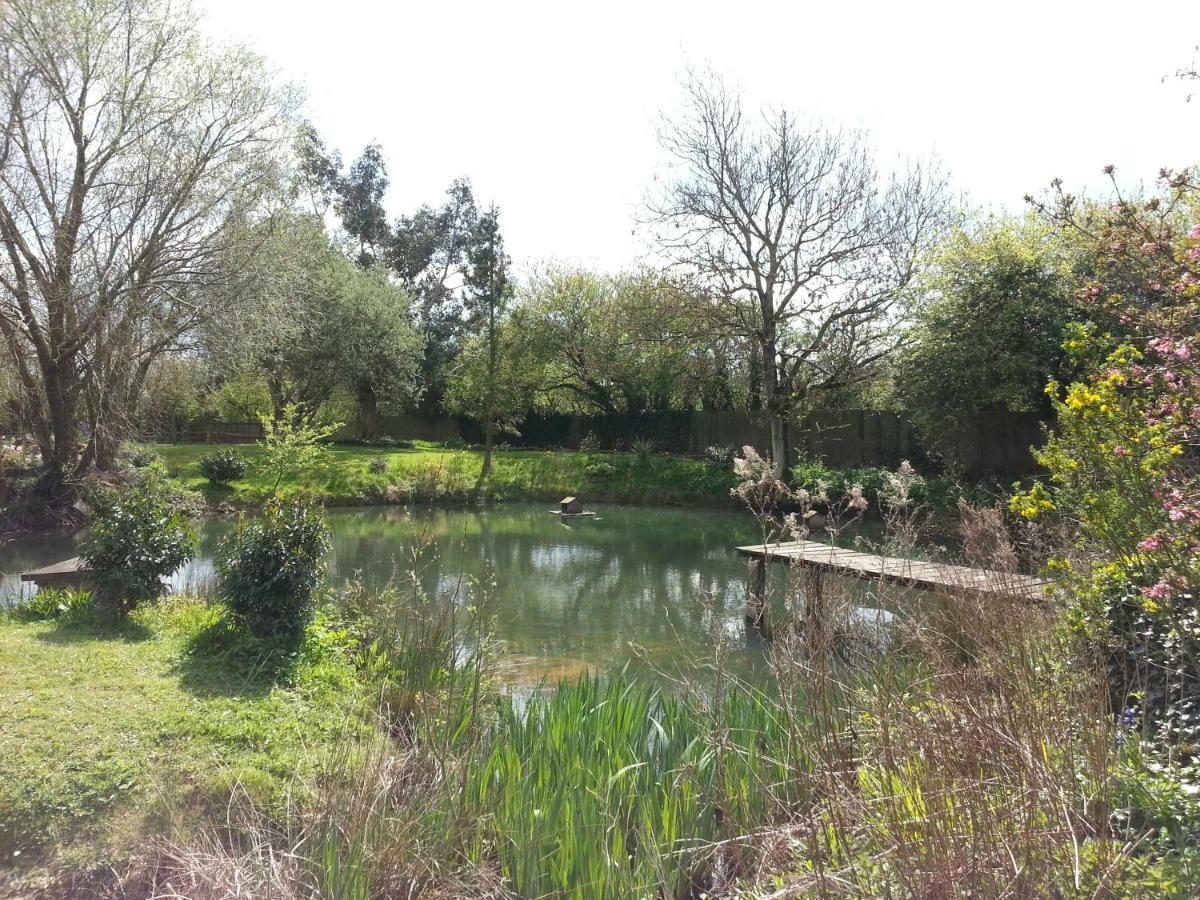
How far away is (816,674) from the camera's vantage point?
2297 millimetres

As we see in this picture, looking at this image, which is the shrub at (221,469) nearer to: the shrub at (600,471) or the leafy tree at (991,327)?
the shrub at (600,471)

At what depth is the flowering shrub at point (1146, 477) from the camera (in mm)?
3123

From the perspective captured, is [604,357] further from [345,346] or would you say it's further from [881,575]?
[881,575]

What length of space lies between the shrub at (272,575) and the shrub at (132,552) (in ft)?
2.92

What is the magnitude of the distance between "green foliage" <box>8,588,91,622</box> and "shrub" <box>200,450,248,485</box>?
13.4m

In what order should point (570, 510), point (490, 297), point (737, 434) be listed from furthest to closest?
1. point (490, 297)
2. point (737, 434)
3. point (570, 510)

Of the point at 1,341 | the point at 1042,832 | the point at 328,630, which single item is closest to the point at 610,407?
the point at 1,341

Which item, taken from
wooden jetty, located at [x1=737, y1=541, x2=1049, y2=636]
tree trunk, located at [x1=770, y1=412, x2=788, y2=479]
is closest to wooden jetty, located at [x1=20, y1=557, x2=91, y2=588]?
wooden jetty, located at [x1=737, y1=541, x2=1049, y2=636]

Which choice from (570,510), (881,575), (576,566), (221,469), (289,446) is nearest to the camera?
(881,575)

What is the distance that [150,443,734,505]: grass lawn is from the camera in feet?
68.4

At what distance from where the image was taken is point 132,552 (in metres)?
7.09

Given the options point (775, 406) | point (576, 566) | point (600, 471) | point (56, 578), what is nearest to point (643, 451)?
point (600, 471)

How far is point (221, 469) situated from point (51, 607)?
13835 millimetres

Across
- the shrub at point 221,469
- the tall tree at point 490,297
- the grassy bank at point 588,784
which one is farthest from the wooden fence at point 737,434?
the grassy bank at point 588,784
